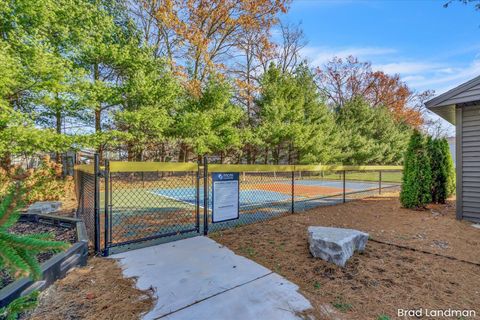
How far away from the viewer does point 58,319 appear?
1.79m

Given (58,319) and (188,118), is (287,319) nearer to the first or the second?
(58,319)

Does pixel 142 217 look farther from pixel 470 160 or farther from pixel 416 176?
pixel 470 160

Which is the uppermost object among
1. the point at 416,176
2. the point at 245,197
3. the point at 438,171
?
the point at 438,171

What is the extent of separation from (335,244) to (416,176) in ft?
15.2

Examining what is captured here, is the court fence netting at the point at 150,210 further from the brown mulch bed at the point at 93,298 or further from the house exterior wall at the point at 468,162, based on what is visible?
the house exterior wall at the point at 468,162

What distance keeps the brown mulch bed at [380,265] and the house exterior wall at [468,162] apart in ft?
1.35

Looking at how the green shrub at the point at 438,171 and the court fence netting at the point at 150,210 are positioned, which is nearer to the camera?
the court fence netting at the point at 150,210

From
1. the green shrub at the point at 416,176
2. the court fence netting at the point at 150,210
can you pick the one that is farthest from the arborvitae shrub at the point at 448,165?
the court fence netting at the point at 150,210

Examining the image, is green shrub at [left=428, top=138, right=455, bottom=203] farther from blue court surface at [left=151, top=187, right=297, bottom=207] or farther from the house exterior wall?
blue court surface at [left=151, top=187, right=297, bottom=207]

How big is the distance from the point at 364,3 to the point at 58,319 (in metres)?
11.6

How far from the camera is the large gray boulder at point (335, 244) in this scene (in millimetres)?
2782

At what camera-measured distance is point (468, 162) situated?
4996 mm

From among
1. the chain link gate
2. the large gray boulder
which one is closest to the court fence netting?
the chain link gate

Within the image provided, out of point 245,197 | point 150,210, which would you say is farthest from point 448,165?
point 150,210
